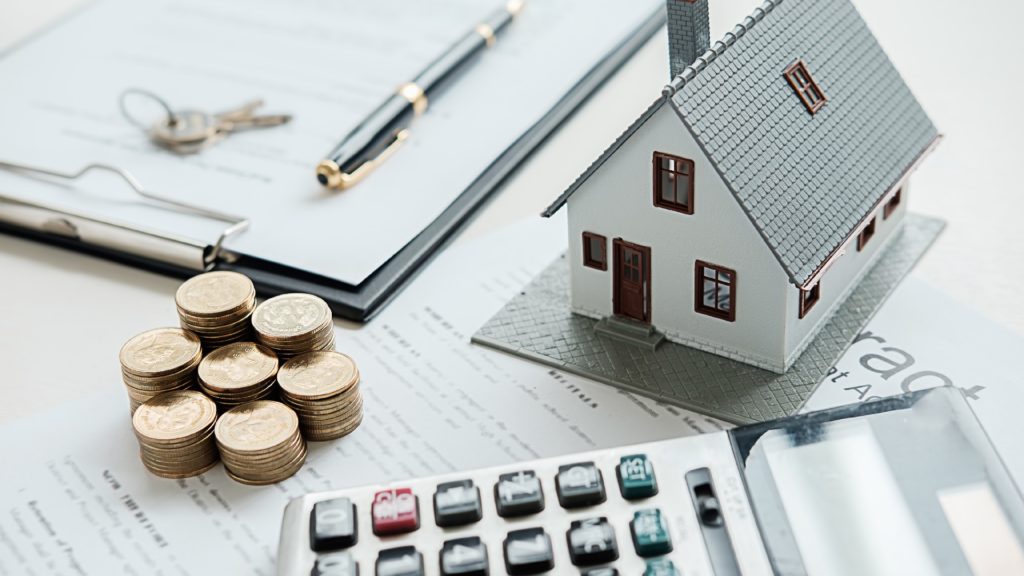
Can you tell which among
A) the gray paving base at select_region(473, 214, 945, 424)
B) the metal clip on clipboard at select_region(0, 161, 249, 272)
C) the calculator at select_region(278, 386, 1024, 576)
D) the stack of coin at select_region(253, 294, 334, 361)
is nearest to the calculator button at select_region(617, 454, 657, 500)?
the calculator at select_region(278, 386, 1024, 576)

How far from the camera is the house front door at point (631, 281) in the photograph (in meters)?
0.82

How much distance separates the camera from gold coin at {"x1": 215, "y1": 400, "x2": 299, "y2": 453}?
734 mm

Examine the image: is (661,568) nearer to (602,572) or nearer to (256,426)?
(602,572)

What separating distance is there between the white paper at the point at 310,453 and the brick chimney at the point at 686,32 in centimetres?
22

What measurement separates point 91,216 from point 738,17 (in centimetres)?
51

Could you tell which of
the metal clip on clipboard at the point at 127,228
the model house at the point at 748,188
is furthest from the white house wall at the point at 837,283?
the metal clip on clipboard at the point at 127,228

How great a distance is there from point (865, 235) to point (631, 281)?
0.57 feet

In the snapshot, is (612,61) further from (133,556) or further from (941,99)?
(133,556)

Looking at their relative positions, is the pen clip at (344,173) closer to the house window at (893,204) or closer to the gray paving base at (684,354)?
the gray paving base at (684,354)

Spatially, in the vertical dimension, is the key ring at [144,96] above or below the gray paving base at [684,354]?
above

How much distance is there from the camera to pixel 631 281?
2.72ft

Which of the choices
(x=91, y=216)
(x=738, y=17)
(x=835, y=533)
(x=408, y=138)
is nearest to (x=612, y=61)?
(x=408, y=138)

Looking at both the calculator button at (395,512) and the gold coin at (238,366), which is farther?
the gold coin at (238,366)

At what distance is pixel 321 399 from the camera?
2.48 ft
